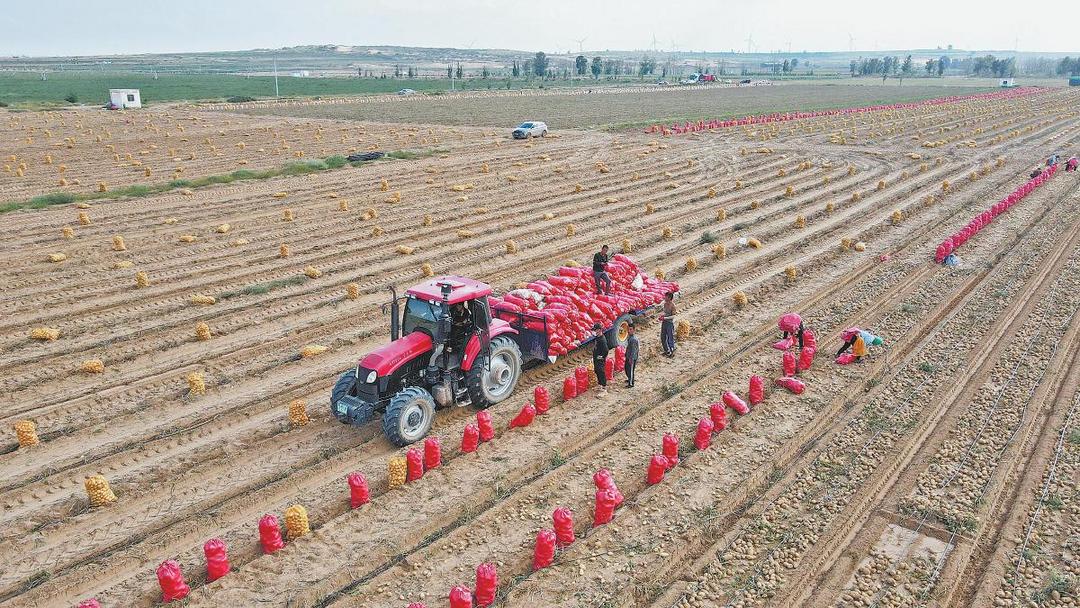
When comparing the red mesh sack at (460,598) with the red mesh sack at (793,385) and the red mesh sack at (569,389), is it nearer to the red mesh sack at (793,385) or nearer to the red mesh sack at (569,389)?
the red mesh sack at (569,389)

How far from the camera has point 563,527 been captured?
29.0 feet

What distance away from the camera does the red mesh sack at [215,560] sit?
8.37m

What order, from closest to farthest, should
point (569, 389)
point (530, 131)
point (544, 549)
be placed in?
point (544, 549), point (569, 389), point (530, 131)

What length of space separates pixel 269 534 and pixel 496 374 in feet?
14.9

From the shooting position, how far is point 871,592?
820 cm

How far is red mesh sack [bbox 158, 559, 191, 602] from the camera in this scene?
7953 mm

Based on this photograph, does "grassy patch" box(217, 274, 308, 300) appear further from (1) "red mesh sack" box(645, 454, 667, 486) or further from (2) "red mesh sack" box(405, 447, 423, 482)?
(1) "red mesh sack" box(645, 454, 667, 486)

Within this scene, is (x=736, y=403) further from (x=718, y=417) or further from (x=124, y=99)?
(x=124, y=99)

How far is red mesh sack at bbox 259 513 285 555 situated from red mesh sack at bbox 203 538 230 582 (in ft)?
1.52

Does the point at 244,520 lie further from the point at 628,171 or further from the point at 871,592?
the point at 628,171

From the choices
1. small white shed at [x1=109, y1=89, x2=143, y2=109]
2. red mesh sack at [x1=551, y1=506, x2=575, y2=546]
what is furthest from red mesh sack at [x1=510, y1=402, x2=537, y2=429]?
small white shed at [x1=109, y1=89, x2=143, y2=109]

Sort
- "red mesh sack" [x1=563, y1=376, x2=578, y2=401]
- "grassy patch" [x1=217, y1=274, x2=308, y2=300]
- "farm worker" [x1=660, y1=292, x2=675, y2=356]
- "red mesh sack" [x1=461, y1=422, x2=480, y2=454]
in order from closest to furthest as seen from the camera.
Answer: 1. "red mesh sack" [x1=461, y1=422, x2=480, y2=454]
2. "red mesh sack" [x1=563, y1=376, x2=578, y2=401]
3. "farm worker" [x1=660, y1=292, x2=675, y2=356]
4. "grassy patch" [x1=217, y1=274, x2=308, y2=300]

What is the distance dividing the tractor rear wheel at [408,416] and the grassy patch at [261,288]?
8.07 m

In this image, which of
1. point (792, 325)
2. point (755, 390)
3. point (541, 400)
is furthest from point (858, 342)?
point (541, 400)
